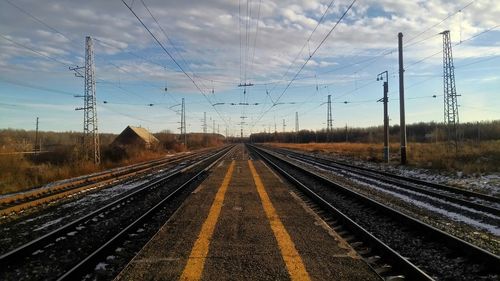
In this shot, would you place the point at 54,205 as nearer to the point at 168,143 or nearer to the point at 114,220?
the point at 114,220

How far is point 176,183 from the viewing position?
19.6 m

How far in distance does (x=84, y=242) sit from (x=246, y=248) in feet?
10.4

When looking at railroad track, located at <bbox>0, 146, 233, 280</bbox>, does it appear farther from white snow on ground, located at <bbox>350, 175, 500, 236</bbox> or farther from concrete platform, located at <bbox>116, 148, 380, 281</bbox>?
white snow on ground, located at <bbox>350, 175, 500, 236</bbox>

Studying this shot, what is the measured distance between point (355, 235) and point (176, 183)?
11996mm

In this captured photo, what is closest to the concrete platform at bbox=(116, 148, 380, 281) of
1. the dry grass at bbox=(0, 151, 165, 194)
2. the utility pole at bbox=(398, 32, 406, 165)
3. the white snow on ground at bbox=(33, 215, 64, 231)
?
the white snow on ground at bbox=(33, 215, 64, 231)

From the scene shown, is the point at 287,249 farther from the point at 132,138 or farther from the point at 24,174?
the point at 132,138

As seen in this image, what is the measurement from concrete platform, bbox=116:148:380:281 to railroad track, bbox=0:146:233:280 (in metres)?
0.55

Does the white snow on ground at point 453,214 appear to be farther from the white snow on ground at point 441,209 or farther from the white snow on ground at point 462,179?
the white snow on ground at point 462,179

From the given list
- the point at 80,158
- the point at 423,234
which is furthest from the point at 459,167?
the point at 80,158

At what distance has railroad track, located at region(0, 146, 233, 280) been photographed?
6.52 metres

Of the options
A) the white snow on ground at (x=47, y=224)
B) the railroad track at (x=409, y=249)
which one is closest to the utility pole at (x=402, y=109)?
the railroad track at (x=409, y=249)

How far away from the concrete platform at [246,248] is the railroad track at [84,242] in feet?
1.80

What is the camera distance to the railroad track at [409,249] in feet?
20.7

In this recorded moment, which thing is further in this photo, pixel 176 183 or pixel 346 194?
pixel 176 183
